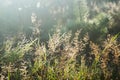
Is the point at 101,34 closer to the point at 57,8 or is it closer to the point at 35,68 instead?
the point at 57,8

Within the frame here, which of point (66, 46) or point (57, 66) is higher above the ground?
point (66, 46)

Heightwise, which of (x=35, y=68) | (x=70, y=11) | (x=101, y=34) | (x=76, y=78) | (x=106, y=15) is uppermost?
(x=70, y=11)

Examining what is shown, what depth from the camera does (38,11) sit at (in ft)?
18.9

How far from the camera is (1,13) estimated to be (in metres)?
5.49

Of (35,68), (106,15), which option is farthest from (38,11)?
(35,68)

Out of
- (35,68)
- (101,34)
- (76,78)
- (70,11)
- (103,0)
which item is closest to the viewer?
(76,78)

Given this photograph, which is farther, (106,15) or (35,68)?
(106,15)

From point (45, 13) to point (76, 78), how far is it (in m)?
2.85

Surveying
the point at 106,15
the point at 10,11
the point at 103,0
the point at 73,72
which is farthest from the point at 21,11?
the point at 73,72

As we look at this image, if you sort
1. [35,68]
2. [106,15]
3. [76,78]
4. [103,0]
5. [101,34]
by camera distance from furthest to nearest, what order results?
[103,0] < [106,15] < [101,34] < [35,68] < [76,78]

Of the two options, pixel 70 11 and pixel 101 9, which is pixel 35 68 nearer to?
pixel 70 11

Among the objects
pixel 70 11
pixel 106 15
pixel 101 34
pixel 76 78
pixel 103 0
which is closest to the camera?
pixel 76 78

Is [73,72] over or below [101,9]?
below

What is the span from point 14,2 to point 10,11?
1.34 ft
